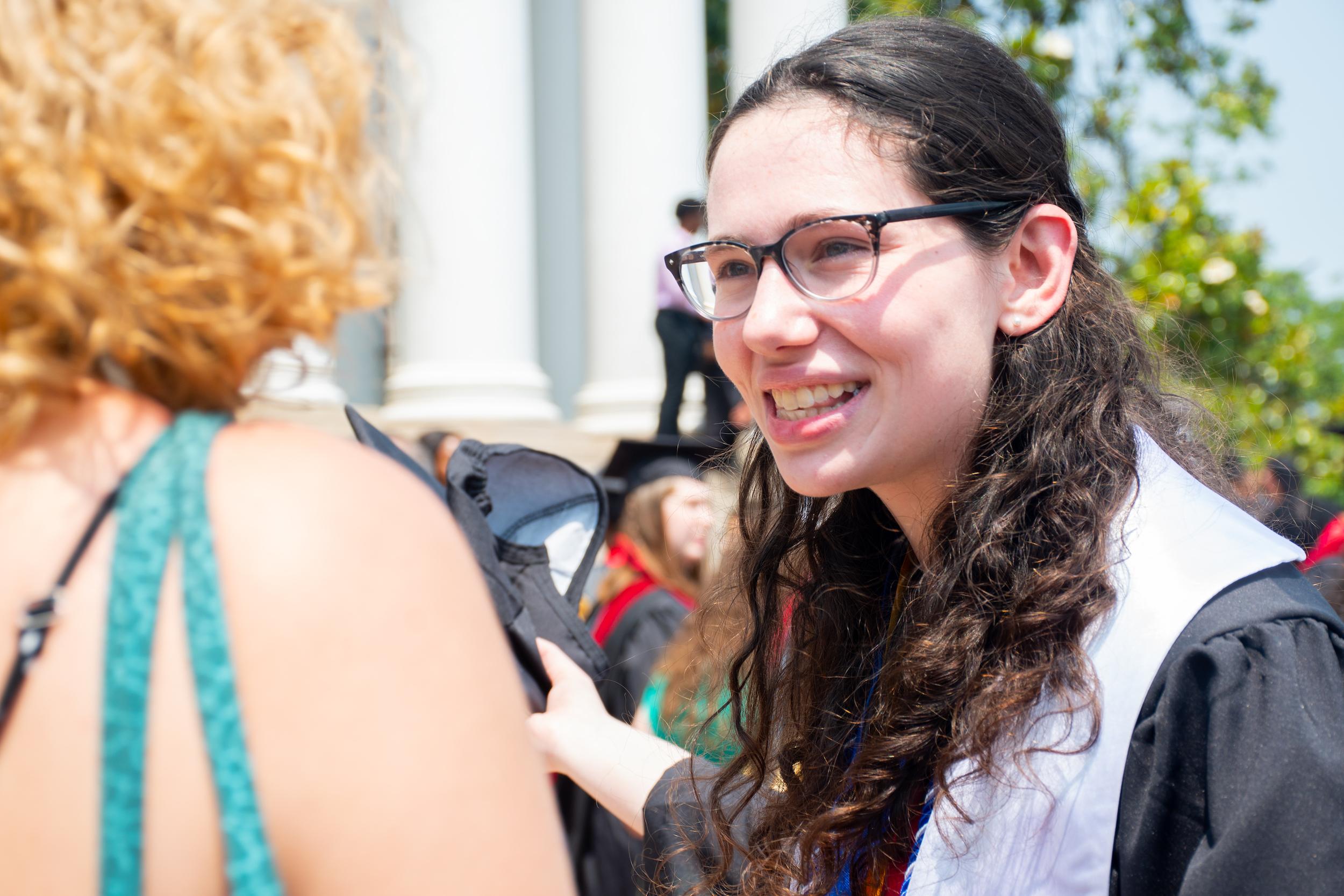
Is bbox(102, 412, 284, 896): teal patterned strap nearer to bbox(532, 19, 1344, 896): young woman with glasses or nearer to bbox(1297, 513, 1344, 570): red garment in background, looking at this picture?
bbox(532, 19, 1344, 896): young woman with glasses

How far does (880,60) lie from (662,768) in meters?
1.21

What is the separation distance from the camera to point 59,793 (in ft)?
2.50

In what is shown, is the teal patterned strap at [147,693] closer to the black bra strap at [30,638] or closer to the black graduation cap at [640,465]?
the black bra strap at [30,638]

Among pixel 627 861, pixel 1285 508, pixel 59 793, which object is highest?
pixel 59 793

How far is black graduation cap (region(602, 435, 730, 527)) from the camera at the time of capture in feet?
16.9

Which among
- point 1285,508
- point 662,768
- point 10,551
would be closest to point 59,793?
point 10,551

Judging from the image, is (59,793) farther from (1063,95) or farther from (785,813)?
(1063,95)

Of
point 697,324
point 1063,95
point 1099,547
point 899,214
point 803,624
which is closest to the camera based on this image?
point 1099,547

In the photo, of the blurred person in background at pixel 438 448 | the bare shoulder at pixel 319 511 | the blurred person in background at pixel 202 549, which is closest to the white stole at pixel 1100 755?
the blurred person in background at pixel 202 549

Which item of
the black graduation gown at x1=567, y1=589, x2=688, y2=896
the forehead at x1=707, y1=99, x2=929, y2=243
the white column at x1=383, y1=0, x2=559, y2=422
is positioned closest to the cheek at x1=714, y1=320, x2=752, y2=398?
the forehead at x1=707, y1=99, x2=929, y2=243

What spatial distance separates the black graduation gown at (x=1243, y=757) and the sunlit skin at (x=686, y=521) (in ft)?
11.7

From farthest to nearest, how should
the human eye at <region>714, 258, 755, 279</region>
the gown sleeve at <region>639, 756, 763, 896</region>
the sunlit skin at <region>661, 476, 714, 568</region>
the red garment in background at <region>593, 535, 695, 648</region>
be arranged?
the sunlit skin at <region>661, 476, 714, 568</region> → the red garment in background at <region>593, 535, 695, 648</region> → the gown sleeve at <region>639, 756, 763, 896</region> → the human eye at <region>714, 258, 755, 279</region>

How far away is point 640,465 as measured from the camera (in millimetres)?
5238

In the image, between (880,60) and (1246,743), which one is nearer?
(1246,743)
